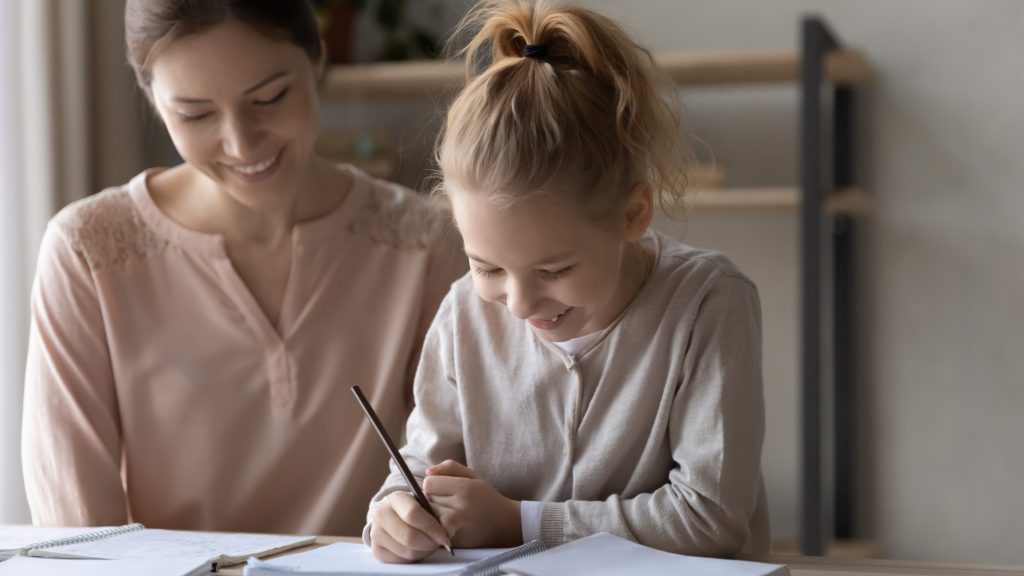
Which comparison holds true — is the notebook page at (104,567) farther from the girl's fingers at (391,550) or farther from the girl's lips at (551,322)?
the girl's lips at (551,322)

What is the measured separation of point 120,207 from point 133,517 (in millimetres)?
445

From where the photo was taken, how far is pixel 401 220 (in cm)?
171

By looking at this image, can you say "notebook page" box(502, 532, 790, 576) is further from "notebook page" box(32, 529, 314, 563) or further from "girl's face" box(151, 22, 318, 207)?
"girl's face" box(151, 22, 318, 207)

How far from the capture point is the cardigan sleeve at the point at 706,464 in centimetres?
114

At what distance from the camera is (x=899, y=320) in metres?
2.91

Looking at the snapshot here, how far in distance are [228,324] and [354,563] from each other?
2.14 ft

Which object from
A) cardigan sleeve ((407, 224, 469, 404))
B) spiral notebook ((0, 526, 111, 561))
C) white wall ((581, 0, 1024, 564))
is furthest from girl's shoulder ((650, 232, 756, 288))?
white wall ((581, 0, 1024, 564))

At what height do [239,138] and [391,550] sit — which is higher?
[239,138]

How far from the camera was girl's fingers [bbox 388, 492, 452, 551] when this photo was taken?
1.08 metres

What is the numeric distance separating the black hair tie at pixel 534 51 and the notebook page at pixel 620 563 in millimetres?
493

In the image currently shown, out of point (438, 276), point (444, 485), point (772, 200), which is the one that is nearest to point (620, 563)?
point (444, 485)

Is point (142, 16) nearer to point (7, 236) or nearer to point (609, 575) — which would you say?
point (609, 575)

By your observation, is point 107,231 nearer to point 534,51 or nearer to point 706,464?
point 534,51

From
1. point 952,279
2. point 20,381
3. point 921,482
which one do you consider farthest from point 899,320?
point 20,381
